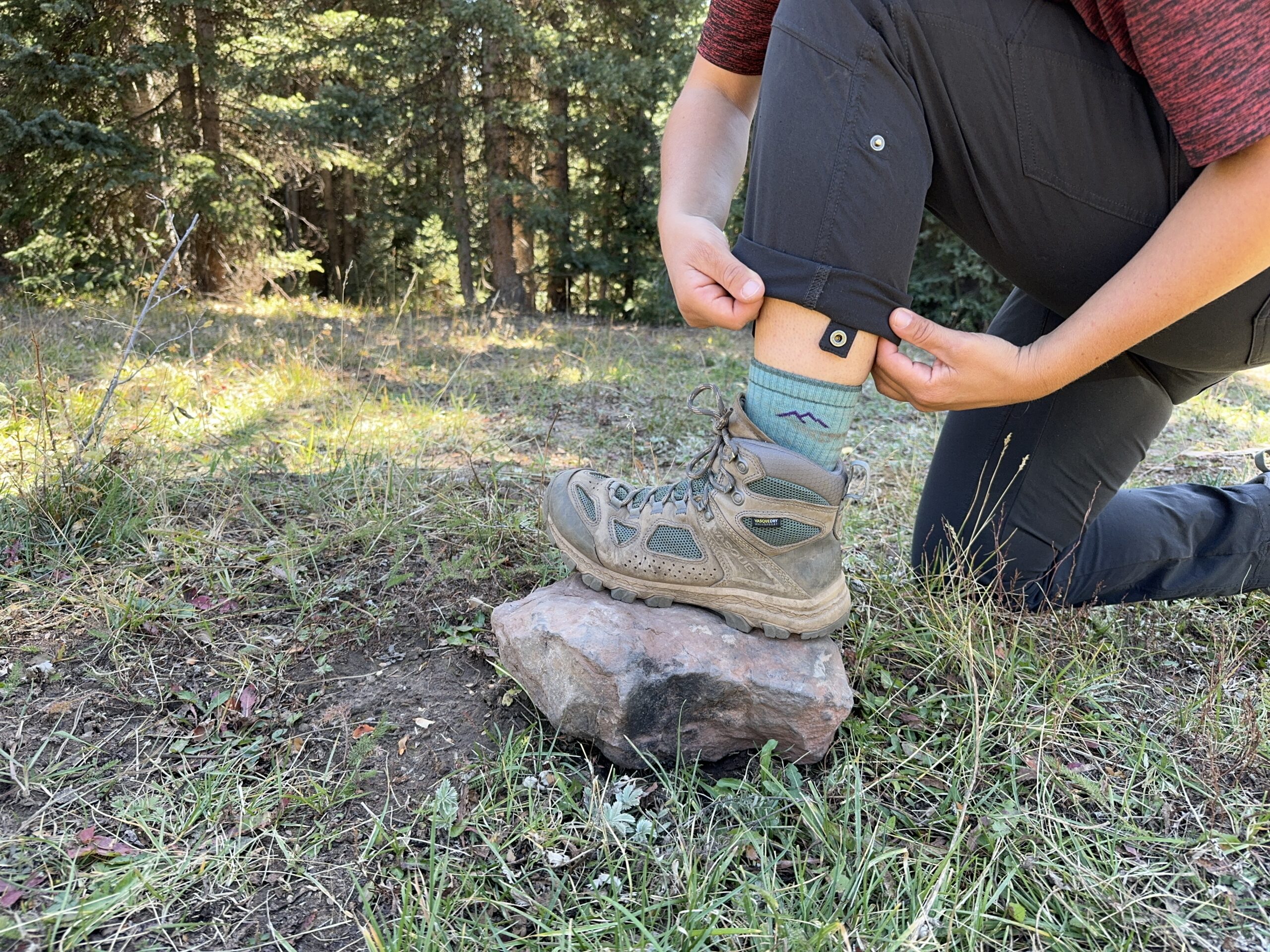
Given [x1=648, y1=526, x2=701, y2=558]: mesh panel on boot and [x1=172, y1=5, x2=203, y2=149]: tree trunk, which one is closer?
[x1=648, y1=526, x2=701, y2=558]: mesh panel on boot

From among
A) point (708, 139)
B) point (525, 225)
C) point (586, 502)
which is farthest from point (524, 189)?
point (586, 502)

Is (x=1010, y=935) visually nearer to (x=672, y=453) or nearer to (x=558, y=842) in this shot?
(x=558, y=842)

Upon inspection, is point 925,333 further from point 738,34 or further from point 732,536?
point 738,34

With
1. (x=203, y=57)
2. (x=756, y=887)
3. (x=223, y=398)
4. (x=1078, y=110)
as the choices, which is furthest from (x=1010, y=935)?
(x=203, y=57)

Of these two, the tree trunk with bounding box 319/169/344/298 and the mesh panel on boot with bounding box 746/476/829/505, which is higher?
the mesh panel on boot with bounding box 746/476/829/505

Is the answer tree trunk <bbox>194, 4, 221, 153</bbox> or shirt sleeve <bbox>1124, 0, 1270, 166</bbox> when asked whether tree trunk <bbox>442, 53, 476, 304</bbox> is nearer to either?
tree trunk <bbox>194, 4, 221, 153</bbox>

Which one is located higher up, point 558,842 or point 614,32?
point 614,32

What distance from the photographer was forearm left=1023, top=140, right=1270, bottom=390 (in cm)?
114

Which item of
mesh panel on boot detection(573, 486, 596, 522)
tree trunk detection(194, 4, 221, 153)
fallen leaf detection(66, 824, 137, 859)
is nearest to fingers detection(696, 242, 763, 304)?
mesh panel on boot detection(573, 486, 596, 522)

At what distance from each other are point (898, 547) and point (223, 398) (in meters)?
2.96

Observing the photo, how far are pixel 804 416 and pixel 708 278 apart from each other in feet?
1.06

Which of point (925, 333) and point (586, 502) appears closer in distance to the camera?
point (925, 333)

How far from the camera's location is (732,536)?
154cm

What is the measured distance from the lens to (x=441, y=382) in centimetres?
450
